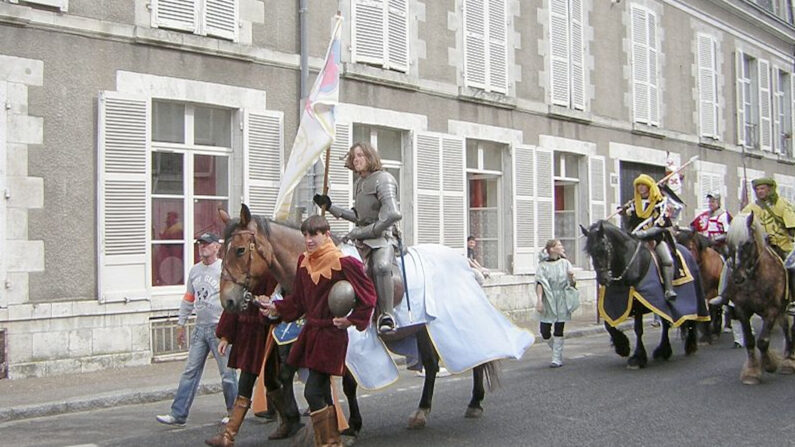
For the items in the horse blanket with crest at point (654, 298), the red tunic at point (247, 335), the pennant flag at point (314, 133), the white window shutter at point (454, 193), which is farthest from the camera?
the white window shutter at point (454, 193)

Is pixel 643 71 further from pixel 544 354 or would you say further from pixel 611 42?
pixel 544 354

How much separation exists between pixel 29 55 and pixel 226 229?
18.7ft

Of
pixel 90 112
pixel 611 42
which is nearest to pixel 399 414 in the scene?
pixel 90 112

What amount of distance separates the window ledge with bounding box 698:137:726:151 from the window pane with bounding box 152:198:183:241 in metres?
15.8

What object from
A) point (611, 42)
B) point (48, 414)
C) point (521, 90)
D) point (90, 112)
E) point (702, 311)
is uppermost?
point (611, 42)

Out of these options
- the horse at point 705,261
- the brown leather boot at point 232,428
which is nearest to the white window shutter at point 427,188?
the horse at point 705,261

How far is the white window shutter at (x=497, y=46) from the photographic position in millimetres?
16531

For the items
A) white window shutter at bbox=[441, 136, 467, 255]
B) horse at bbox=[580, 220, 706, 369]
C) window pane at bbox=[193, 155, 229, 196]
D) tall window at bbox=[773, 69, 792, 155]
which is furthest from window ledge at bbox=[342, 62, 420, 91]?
tall window at bbox=[773, 69, 792, 155]

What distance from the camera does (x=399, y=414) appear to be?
7828 mm

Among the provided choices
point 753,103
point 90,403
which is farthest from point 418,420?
point 753,103

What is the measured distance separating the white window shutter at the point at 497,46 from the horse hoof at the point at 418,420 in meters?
10.3

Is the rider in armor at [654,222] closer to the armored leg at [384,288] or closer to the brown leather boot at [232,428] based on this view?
the armored leg at [384,288]

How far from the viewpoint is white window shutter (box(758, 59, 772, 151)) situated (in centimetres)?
2608

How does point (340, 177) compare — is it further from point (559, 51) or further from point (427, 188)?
point (559, 51)
